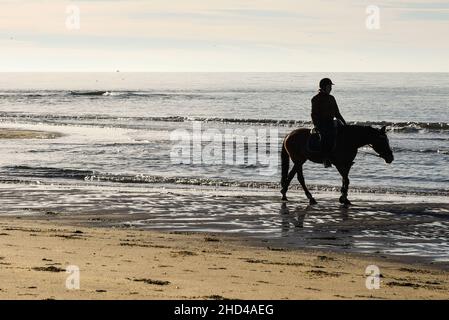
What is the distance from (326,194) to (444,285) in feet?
37.1

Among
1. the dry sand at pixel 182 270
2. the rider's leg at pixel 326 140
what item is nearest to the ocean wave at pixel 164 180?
the rider's leg at pixel 326 140

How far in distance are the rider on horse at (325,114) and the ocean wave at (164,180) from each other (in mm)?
3692

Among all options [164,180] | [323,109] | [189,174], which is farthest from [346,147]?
[189,174]

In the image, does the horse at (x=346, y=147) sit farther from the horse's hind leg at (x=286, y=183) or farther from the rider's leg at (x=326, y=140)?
the horse's hind leg at (x=286, y=183)

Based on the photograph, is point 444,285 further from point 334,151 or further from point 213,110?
point 213,110

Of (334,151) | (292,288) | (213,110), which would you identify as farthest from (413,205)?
(213,110)

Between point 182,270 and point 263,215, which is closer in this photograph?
point 182,270

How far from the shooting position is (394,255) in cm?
1319

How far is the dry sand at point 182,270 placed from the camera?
9188mm

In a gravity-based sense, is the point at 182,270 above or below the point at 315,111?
below

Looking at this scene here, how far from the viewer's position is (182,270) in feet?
35.9

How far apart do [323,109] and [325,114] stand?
0.54 ft

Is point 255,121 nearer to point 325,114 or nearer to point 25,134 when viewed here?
point 25,134

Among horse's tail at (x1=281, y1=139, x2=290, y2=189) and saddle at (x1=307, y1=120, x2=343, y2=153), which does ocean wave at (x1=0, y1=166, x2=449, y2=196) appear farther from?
saddle at (x1=307, y1=120, x2=343, y2=153)
